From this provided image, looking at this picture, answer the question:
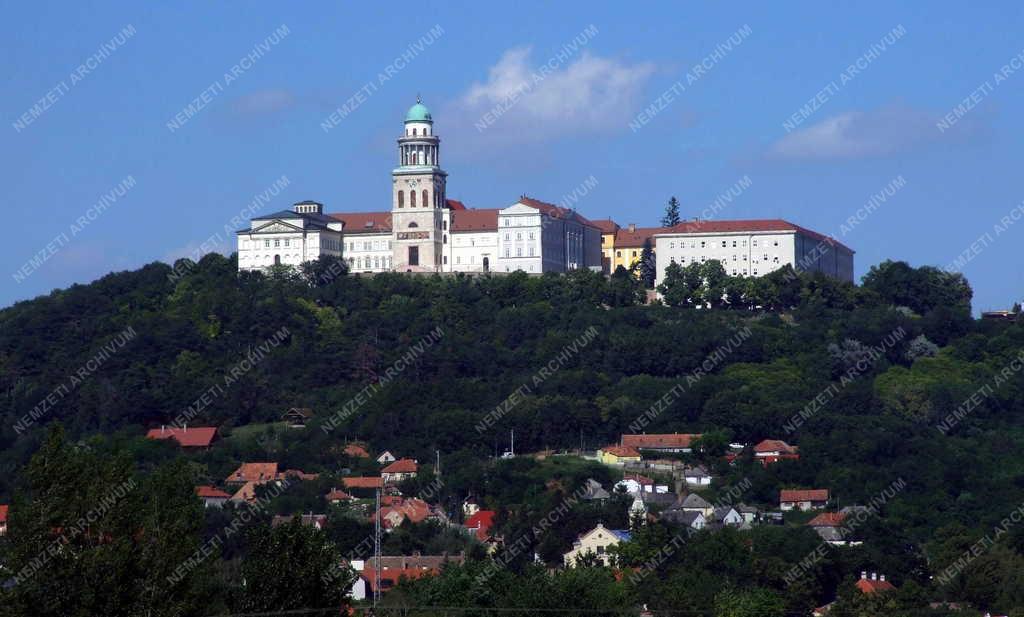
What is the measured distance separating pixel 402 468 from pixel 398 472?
277 mm

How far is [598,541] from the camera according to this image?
69250 mm

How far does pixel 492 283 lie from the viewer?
106 metres

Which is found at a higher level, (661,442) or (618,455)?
(661,442)

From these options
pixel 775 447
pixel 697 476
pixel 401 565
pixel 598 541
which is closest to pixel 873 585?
pixel 598 541

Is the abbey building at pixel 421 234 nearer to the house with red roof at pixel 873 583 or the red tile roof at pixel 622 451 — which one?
the red tile roof at pixel 622 451

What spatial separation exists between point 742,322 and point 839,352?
6.43 m

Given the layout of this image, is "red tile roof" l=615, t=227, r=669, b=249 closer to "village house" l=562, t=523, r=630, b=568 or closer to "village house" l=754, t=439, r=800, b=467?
"village house" l=754, t=439, r=800, b=467

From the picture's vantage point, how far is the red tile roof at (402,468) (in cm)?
8344

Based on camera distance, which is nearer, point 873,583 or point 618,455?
point 873,583

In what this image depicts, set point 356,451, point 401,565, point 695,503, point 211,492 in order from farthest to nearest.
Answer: point 356,451 → point 211,492 → point 695,503 → point 401,565

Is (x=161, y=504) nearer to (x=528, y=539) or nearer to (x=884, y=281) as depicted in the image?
(x=528, y=539)

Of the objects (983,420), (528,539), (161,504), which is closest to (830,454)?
(983,420)

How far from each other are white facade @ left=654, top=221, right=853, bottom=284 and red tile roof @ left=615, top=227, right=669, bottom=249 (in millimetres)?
3628

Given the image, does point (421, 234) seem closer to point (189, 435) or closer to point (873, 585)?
point (189, 435)
